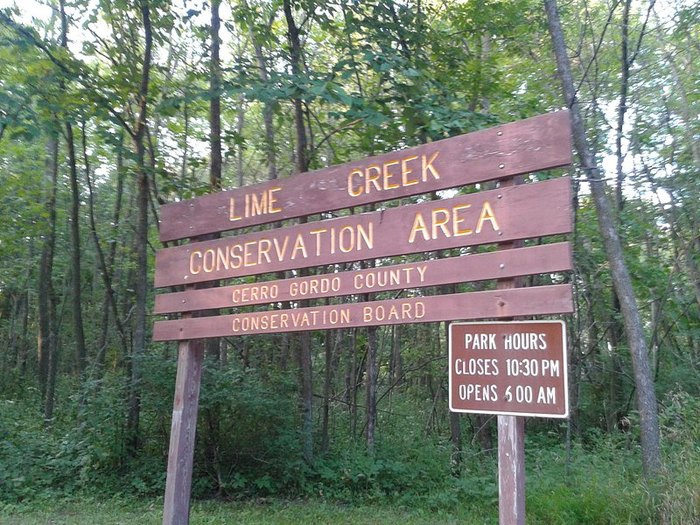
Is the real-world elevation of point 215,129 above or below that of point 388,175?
above

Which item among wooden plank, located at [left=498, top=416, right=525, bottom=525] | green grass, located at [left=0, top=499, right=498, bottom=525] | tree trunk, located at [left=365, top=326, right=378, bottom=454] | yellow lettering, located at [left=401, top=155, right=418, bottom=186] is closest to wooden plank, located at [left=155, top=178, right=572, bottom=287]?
yellow lettering, located at [left=401, top=155, right=418, bottom=186]

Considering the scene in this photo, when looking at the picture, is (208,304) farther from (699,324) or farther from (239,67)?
(699,324)

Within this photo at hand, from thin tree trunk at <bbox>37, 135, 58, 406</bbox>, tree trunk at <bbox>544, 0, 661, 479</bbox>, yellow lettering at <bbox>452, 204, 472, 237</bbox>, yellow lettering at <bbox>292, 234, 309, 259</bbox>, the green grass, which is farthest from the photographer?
thin tree trunk at <bbox>37, 135, 58, 406</bbox>

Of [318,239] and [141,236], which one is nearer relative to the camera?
[318,239]

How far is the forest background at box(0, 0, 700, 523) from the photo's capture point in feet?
26.7

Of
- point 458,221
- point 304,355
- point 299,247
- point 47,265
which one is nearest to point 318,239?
point 299,247

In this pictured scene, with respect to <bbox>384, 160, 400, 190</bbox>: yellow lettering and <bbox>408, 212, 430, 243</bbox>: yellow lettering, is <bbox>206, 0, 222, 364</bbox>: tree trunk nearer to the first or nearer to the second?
<bbox>384, 160, 400, 190</bbox>: yellow lettering

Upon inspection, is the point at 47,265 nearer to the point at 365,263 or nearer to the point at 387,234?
the point at 365,263

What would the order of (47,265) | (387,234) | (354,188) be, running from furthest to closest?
(47,265) < (354,188) < (387,234)

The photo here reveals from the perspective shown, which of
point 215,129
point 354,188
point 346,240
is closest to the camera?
point 346,240

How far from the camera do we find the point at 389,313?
4652 mm

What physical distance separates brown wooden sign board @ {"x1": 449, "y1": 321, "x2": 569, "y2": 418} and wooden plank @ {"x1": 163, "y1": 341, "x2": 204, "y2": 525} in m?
2.86

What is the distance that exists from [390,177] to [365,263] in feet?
21.1

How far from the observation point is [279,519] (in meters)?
8.30
